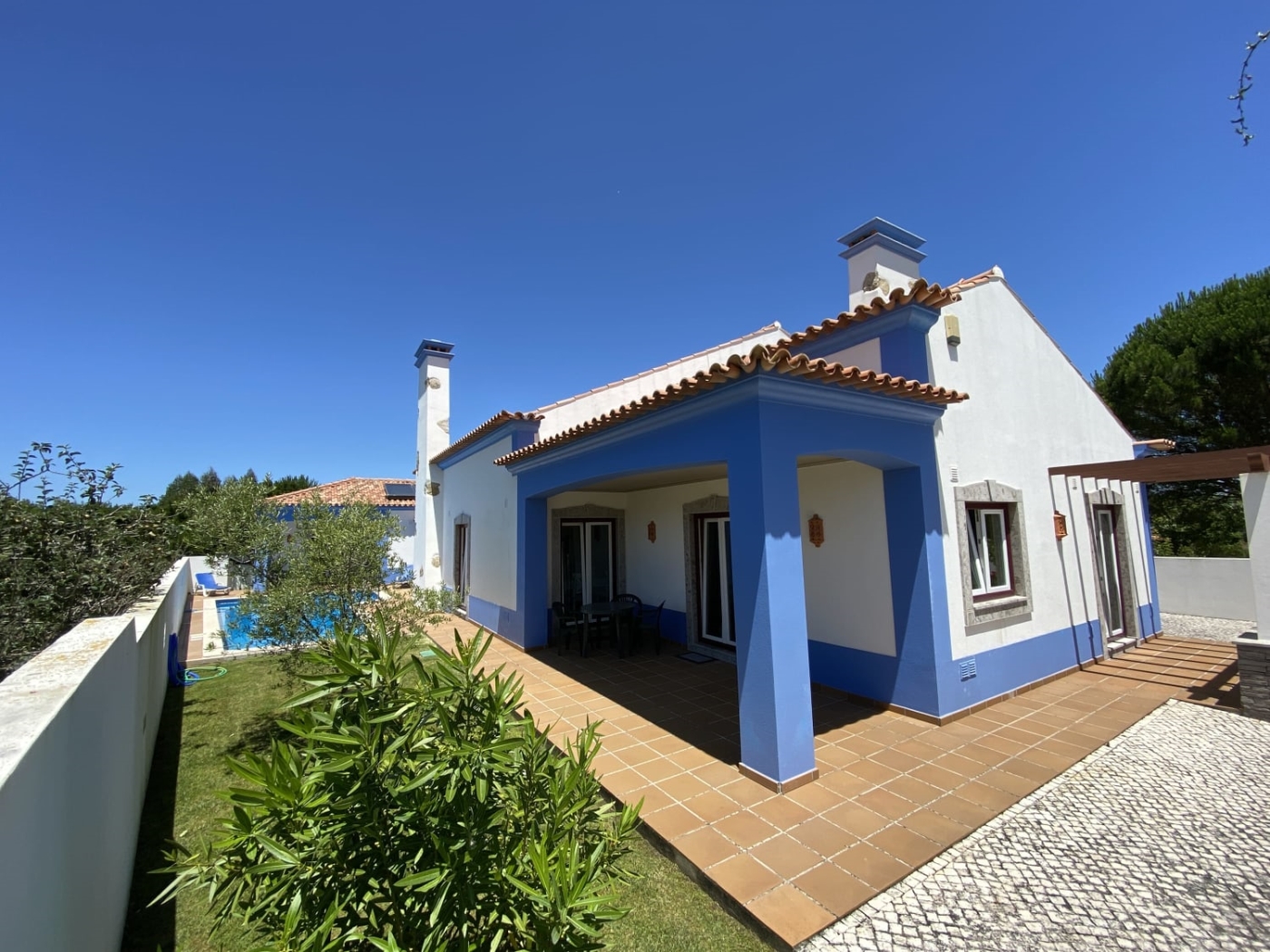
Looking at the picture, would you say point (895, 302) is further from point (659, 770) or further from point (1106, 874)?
point (659, 770)

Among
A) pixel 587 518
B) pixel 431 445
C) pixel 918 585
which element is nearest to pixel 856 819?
pixel 918 585

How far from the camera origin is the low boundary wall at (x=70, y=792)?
79.8 inches

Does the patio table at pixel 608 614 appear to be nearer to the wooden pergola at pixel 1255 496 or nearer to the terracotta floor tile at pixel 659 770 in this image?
the terracotta floor tile at pixel 659 770

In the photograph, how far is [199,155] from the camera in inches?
348

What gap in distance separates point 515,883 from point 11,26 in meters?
11.0

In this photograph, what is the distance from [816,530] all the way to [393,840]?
7711 mm

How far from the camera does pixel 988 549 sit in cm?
868

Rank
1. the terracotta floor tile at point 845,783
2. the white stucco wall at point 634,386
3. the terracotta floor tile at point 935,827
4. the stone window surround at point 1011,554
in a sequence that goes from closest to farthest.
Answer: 1. the terracotta floor tile at point 935,827
2. the terracotta floor tile at point 845,783
3. the stone window surround at point 1011,554
4. the white stucco wall at point 634,386

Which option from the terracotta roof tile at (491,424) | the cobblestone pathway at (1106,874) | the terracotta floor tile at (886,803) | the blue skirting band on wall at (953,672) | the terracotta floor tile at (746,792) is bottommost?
the cobblestone pathway at (1106,874)

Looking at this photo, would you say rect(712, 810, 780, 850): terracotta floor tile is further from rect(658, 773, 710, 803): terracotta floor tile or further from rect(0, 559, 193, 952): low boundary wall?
rect(0, 559, 193, 952): low boundary wall

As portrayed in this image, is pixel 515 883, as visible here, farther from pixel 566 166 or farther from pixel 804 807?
pixel 566 166

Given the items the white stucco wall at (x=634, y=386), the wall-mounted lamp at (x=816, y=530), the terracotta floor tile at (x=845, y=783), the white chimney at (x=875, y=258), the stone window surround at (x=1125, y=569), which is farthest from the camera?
the white stucco wall at (x=634, y=386)

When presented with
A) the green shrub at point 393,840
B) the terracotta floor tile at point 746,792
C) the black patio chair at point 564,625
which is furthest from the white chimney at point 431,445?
the green shrub at point 393,840

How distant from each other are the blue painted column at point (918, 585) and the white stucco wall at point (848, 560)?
0.63ft
